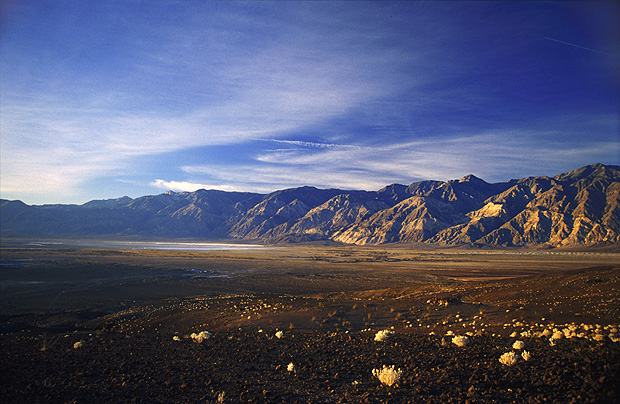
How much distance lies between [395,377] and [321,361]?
10.6ft

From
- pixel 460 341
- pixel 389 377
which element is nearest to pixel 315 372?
pixel 389 377

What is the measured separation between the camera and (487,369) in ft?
29.3

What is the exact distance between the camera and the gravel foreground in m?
7.62

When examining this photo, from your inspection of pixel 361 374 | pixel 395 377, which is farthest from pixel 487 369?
pixel 361 374

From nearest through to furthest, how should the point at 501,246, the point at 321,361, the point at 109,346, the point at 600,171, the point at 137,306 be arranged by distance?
1. the point at 321,361
2. the point at 109,346
3. the point at 137,306
4. the point at 501,246
5. the point at 600,171

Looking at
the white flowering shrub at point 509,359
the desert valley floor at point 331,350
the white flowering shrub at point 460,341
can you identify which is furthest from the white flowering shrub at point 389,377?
the white flowering shrub at point 460,341

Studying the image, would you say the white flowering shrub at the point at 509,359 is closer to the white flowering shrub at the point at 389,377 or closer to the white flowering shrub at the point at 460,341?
the white flowering shrub at the point at 460,341

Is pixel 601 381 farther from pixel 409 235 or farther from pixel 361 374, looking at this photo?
pixel 409 235

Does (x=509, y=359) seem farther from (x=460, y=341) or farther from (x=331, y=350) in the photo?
(x=331, y=350)

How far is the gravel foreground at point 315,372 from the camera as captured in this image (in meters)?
7.62

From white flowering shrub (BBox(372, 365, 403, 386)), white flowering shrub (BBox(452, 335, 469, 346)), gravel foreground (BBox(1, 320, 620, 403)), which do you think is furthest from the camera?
white flowering shrub (BBox(452, 335, 469, 346))

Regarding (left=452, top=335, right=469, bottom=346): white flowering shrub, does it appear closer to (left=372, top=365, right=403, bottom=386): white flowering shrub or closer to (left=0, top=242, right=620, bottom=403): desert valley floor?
(left=0, top=242, right=620, bottom=403): desert valley floor

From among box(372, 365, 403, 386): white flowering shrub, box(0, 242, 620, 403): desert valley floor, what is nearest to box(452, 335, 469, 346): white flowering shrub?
box(0, 242, 620, 403): desert valley floor

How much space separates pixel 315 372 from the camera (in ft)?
32.1
